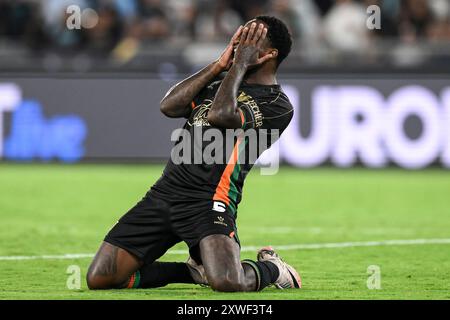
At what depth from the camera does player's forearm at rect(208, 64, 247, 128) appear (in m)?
7.96

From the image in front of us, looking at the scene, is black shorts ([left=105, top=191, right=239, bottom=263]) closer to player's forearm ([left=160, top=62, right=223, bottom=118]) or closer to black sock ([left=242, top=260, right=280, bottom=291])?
black sock ([left=242, top=260, right=280, bottom=291])

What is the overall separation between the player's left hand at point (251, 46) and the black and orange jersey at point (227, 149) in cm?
28

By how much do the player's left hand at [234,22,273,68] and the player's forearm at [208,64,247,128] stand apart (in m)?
0.10

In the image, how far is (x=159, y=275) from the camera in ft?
27.5

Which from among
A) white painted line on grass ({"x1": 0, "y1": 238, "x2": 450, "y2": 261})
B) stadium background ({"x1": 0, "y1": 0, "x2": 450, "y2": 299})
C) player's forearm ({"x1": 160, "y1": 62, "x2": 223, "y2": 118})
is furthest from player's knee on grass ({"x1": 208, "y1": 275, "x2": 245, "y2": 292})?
stadium background ({"x1": 0, "y1": 0, "x2": 450, "y2": 299})

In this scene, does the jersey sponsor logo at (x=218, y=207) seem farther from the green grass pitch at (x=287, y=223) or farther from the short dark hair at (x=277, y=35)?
the short dark hair at (x=277, y=35)

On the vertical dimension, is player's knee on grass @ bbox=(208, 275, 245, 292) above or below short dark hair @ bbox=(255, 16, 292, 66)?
below

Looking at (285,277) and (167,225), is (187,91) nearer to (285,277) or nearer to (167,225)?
(167,225)

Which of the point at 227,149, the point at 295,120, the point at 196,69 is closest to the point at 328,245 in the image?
the point at 227,149

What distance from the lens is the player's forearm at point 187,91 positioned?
27.5ft

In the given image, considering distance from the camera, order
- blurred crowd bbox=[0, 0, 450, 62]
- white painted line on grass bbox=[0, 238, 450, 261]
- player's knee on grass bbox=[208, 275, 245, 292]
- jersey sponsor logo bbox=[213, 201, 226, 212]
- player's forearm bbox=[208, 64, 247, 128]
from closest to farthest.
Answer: player's knee on grass bbox=[208, 275, 245, 292], player's forearm bbox=[208, 64, 247, 128], jersey sponsor logo bbox=[213, 201, 226, 212], white painted line on grass bbox=[0, 238, 450, 261], blurred crowd bbox=[0, 0, 450, 62]

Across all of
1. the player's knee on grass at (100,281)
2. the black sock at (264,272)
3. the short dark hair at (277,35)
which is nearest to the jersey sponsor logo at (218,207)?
the black sock at (264,272)

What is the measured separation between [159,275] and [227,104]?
4.62ft
